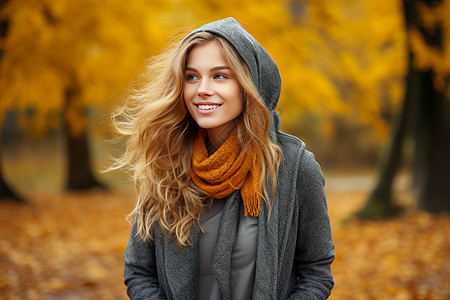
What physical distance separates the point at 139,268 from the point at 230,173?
1.89 feet

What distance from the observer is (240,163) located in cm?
197

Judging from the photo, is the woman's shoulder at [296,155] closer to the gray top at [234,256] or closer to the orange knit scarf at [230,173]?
the orange knit scarf at [230,173]

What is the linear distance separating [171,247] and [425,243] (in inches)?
235

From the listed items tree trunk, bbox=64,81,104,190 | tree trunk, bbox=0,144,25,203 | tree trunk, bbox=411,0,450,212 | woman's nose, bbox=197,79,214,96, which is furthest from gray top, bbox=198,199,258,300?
tree trunk, bbox=64,81,104,190

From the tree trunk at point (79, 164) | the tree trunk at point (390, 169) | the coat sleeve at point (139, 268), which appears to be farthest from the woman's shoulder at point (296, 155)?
the tree trunk at point (79, 164)

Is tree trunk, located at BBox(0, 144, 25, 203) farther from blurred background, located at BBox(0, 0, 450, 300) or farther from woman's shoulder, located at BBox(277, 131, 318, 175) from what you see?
woman's shoulder, located at BBox(277, 131, 318, 175)

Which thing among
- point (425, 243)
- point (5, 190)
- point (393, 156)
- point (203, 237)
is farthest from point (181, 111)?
point (5, 190)

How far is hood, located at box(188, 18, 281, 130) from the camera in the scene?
1.89 m

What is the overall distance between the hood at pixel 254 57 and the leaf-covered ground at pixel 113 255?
12.4ft

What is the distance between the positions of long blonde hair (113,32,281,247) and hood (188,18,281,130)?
27mm

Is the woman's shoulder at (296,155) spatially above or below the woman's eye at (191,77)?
below

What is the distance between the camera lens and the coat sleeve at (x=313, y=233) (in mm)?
1947

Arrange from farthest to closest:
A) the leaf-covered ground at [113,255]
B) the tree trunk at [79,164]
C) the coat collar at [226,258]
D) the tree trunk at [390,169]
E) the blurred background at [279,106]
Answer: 1. the tree trunk at [79,164]
2. the tree trunk at [390,169]
3. the blurred background at [279,106]
4. the leaf-covered ground at [113,255]
5. the coat collar at [226,258]

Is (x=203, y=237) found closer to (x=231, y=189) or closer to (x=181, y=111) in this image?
(x=231, y=189)
